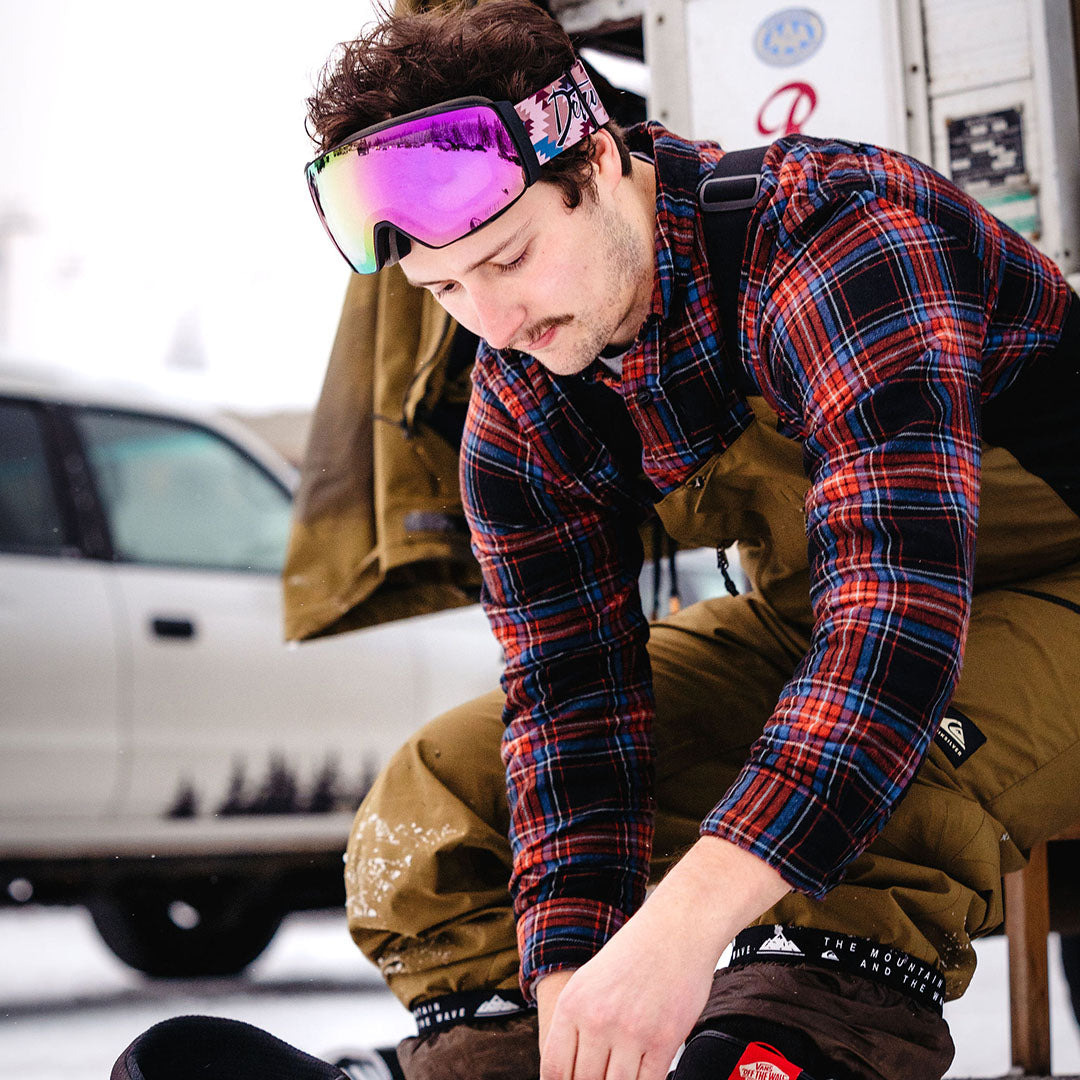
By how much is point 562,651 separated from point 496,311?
336 mm

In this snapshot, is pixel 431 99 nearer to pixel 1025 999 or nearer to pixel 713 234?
pixel 713 234

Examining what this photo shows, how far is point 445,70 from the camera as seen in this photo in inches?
42.2

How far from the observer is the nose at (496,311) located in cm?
108

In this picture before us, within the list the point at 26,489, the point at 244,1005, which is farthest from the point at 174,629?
the point at 244,1005

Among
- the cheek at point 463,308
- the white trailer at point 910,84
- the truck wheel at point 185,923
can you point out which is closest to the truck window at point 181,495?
the truck wheel at point 185,923

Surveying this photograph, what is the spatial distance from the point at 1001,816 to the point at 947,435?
1.24 feet

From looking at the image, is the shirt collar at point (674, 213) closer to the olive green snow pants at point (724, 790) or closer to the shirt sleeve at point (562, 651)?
the shirt sleeve at point (562, 651)

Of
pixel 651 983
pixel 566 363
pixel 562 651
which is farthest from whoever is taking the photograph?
pixel 562 651

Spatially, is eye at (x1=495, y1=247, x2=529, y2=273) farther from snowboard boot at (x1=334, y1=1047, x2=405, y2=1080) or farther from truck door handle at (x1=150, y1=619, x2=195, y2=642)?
truck door handle at (x1=150, y1=619, x2=195, y2=642)

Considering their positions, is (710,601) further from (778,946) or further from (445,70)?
(445,70)

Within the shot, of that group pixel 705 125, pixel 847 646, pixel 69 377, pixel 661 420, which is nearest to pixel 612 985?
pixel 847 646

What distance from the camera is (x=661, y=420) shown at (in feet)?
3.85

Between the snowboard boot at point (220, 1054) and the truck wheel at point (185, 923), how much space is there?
104 inches

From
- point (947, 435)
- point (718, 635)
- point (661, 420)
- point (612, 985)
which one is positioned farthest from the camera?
point (718, 635)
